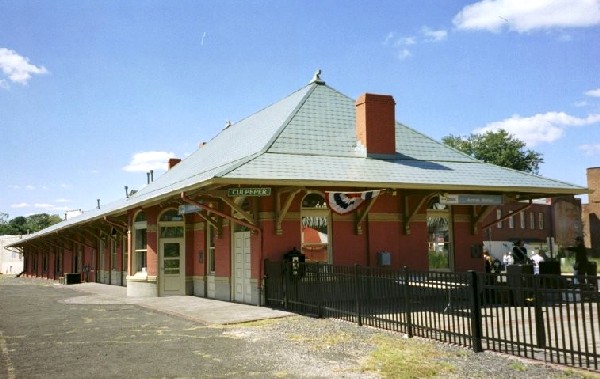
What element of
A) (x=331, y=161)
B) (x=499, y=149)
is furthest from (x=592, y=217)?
(x=331, y=161)

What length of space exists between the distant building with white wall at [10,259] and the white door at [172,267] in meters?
55.5

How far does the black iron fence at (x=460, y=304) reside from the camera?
23.7 ft

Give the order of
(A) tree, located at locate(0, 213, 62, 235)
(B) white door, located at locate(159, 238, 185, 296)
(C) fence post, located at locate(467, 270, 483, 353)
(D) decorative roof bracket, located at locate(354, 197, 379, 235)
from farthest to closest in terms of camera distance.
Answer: (A) tree, located at locate(0, 213, 62, 235), (B) white door, located at locate(159, 238, 185, 296), (D) decorative roof bracket, located at locate(354, 197, 379, 235), (C) fence post, located at locate(467, 270, 483, 353)

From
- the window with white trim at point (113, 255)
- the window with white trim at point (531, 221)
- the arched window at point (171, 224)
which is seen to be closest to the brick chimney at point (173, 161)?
the window with white trim at point (113, 255)

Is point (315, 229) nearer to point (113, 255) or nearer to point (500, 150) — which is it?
point (113, 255)

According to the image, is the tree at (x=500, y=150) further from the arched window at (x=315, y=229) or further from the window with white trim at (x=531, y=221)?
the arched window at (x=315, y=229)

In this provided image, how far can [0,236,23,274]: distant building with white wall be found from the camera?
67.6m

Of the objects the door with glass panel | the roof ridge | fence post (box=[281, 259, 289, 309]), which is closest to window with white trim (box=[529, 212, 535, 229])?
the roof ridge

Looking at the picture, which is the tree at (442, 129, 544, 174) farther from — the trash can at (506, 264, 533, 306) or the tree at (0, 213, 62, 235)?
the tree at (0, 213, 62, 235)

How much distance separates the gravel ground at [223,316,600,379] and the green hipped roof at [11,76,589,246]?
3525 mm

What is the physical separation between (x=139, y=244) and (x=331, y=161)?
891 centimetres

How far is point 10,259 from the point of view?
6862 cm

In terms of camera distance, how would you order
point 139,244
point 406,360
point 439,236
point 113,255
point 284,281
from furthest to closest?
point 113,255 < point 139,244 < point 439,236 < point 284,281 < point 406,360

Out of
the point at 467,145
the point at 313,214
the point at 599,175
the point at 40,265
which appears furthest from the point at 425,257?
the point at 467,145
